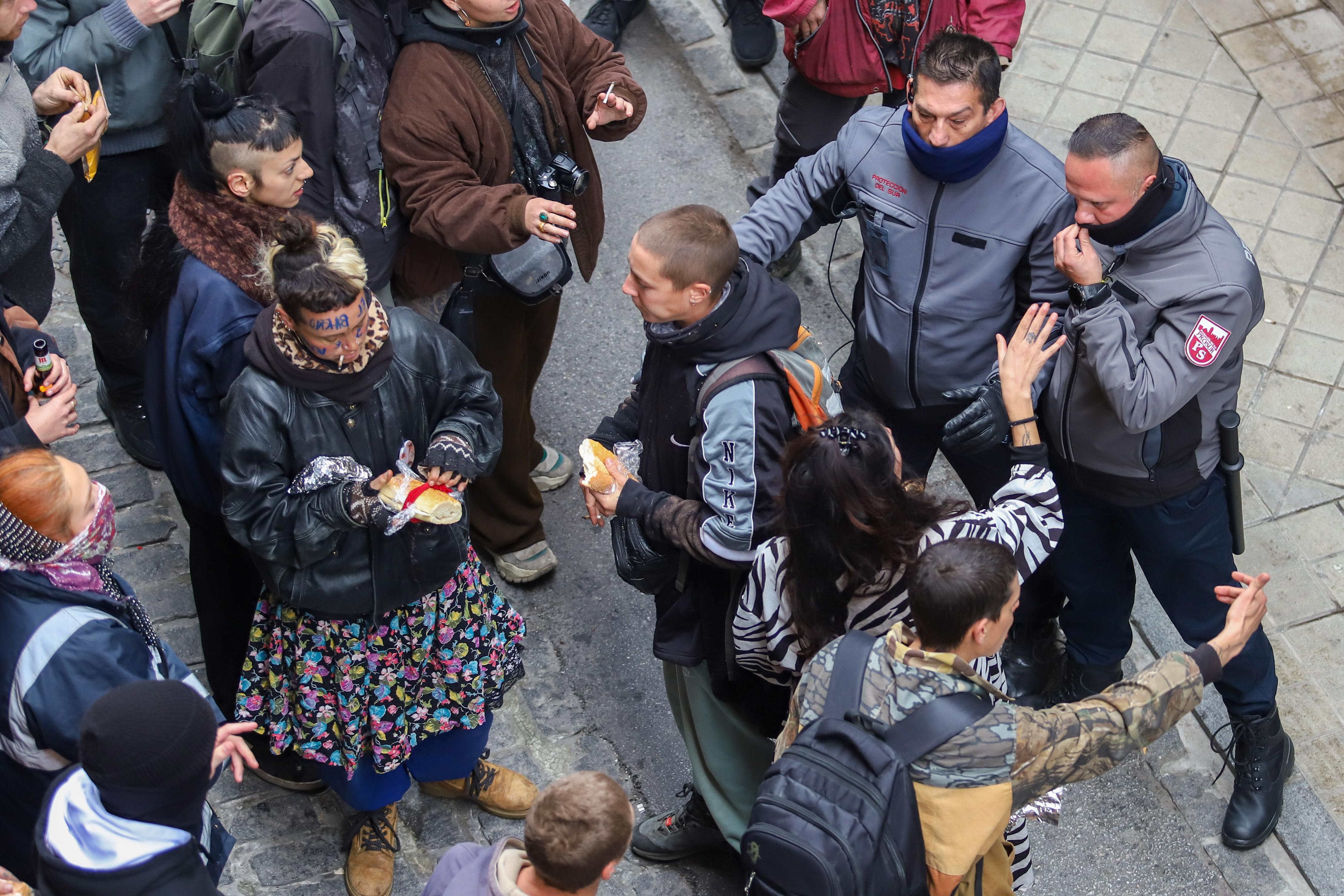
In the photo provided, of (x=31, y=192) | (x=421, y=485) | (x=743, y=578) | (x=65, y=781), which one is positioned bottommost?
(x=743, y=578)

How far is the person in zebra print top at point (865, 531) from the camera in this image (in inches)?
107

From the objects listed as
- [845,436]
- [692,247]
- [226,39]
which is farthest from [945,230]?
[226,39]

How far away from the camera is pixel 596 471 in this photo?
335 centimetres

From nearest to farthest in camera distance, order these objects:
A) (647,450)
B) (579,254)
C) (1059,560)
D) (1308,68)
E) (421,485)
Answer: (421,485), (647,450), (1059,560), (579,254), (1308,68)

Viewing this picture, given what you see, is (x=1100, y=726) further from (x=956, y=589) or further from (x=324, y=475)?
(x=324, y=475)

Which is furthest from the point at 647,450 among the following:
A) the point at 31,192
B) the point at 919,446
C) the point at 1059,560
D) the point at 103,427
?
the point at 103,427

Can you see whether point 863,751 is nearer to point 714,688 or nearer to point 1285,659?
point 714,688

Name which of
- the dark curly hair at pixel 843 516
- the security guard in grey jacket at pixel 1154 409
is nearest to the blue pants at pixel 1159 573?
the security guard in grey jacket at pixel 1154 409

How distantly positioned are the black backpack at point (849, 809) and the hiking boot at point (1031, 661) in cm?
183

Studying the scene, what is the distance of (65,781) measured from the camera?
95.2 inches

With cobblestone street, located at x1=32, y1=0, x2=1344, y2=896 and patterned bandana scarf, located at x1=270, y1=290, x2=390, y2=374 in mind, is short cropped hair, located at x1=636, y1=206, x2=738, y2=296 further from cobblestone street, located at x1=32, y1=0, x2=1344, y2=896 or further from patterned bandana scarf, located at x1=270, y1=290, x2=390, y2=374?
cobblestone street, located at x1=32, y1=0, x2=1344, y2=896

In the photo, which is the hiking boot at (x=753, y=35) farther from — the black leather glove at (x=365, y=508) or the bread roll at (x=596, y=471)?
the black leather glove at (x=365, y=508)

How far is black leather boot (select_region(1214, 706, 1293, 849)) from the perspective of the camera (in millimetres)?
3891

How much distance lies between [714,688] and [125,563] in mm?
A: 2303
